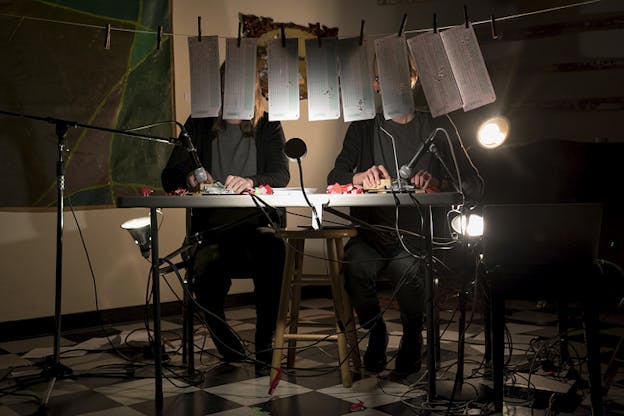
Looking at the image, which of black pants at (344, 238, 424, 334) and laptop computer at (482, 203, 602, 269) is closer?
laptop computer at (482, 203, 602, 269)

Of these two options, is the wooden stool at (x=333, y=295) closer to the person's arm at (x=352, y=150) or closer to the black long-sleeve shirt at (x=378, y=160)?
the black long-sleeve shirt at (x=378, y=160)

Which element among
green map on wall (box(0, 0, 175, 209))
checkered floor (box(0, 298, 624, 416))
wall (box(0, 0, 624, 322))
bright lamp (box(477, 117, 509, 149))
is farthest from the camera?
bright lamp (box(477, 117, 509, 149))

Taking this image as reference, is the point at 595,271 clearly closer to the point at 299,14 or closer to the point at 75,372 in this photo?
the point at 75,372

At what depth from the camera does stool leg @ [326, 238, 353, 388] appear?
2764mm

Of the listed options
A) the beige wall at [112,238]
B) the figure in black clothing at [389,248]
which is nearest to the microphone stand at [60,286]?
the figure in black clothing at [389,248]

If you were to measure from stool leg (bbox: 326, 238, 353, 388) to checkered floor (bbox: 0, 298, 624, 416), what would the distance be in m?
0.06

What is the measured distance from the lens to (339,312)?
281cm

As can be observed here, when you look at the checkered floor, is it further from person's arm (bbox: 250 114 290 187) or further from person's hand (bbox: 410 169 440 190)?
person's arm (bbox: 250 114 290 187)

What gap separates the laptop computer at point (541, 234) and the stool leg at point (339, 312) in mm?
693

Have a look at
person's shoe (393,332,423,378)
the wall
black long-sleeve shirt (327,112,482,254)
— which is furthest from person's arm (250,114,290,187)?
the wall

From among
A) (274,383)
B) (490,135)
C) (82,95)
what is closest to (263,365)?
(274,383)

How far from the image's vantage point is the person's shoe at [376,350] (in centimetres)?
304

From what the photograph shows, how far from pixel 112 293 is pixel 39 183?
0.80 m

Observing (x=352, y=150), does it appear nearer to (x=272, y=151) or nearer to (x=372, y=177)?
(x=272, y=151)
